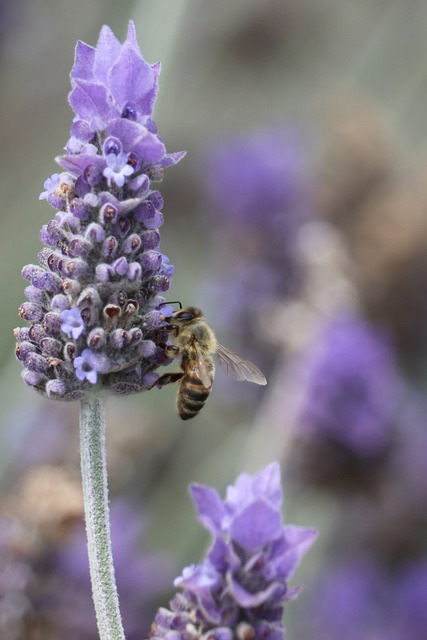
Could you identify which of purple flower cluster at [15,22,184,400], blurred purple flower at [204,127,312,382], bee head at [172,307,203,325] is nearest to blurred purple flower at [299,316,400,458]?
blurred purple flower at [204,127,312,382]

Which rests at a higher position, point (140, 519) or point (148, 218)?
point (140, 519)

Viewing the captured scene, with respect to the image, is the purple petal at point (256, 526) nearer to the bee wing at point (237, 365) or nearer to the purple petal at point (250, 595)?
the purple petal at point (250, 595)

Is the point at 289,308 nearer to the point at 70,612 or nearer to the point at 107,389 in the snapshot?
the point at 70,612

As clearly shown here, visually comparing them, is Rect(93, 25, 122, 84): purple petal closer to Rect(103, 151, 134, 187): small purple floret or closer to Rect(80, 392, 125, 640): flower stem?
Rect(103, 151, 134, 187): small purple floret

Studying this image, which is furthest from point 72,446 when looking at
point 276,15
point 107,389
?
point 276,15

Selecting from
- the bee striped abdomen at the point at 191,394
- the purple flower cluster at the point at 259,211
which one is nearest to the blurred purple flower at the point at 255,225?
the purple flower cluster at the point at 259,211

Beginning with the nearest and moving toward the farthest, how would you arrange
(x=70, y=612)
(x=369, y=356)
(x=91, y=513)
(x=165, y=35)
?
1. (x=91, y=513)
2. (x=70, y=612)
3. (x=369, y=356)
4. (x=165, y=35)

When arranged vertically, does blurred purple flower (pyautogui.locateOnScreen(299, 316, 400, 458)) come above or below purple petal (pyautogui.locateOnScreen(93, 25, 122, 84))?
above

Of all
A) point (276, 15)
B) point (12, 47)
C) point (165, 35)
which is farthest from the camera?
Result: point (276, 15)
